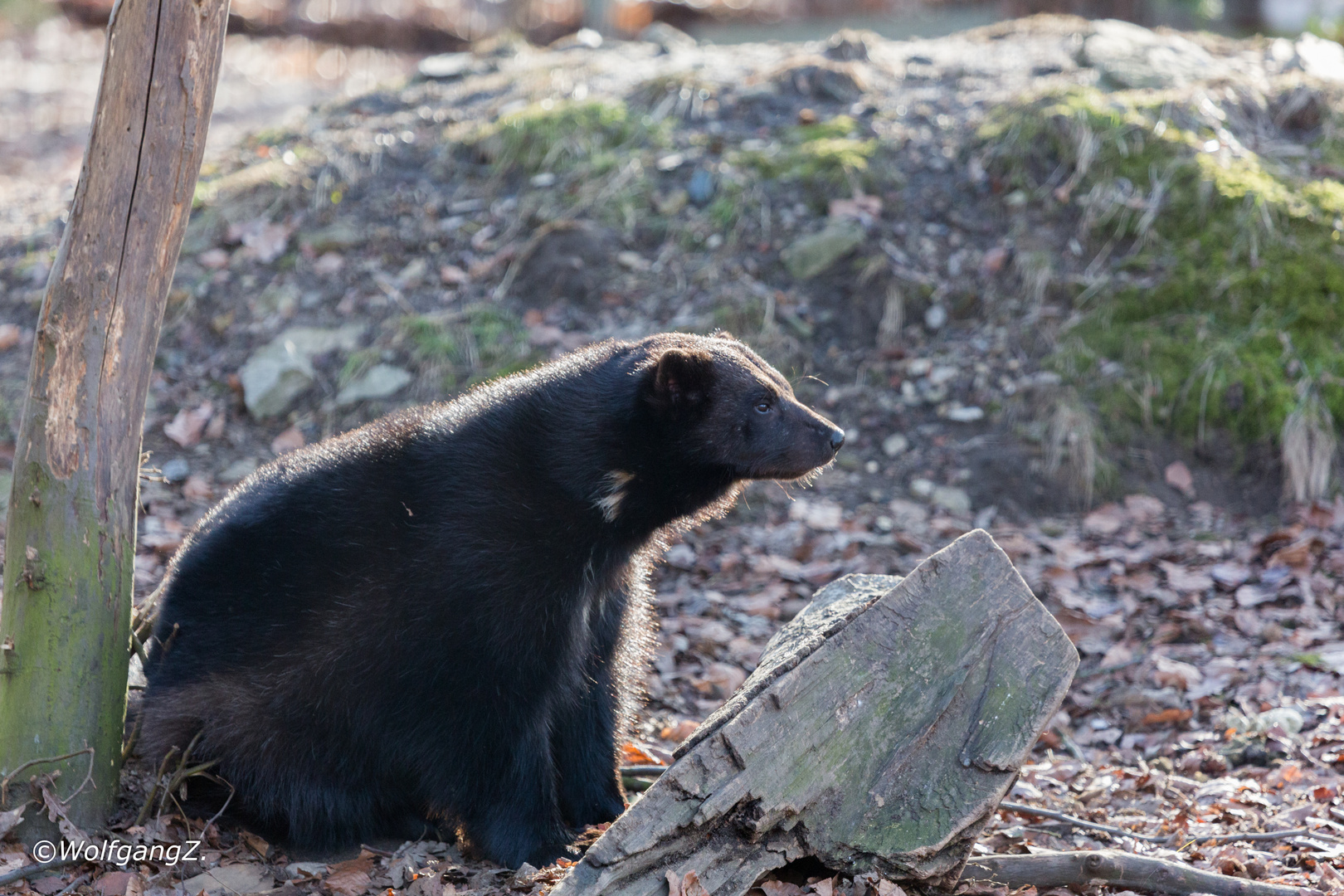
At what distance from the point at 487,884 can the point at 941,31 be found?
15.8 meters

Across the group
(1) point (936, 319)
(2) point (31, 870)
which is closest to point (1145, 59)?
(1) point (936, 319)

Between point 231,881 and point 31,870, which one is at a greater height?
point 31,870

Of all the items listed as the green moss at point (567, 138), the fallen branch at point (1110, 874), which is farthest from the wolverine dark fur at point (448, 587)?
the green moss at point (567, 138)

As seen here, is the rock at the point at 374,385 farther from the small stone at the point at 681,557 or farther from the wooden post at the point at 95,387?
the wooden post at the point at 95,387

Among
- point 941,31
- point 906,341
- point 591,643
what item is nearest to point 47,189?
point 906,341

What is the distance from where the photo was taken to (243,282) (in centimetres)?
851

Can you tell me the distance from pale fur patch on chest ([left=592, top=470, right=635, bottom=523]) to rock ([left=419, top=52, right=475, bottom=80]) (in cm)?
842

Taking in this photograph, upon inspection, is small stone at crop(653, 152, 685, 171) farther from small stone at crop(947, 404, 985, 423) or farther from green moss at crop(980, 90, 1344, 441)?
small stone at crop(947, 404, 985, 423)

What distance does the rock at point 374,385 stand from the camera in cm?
776

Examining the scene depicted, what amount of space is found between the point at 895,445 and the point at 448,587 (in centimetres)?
419

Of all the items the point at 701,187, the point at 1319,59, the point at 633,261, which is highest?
the point at 1319,59

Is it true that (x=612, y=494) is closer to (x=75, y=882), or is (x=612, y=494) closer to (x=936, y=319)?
(x=75, y=882)

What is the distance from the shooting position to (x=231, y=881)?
395 centimetres

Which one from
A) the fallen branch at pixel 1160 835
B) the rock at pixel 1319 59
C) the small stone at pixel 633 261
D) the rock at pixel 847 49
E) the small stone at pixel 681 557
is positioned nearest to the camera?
the fallen branch at pixel 1160 835
